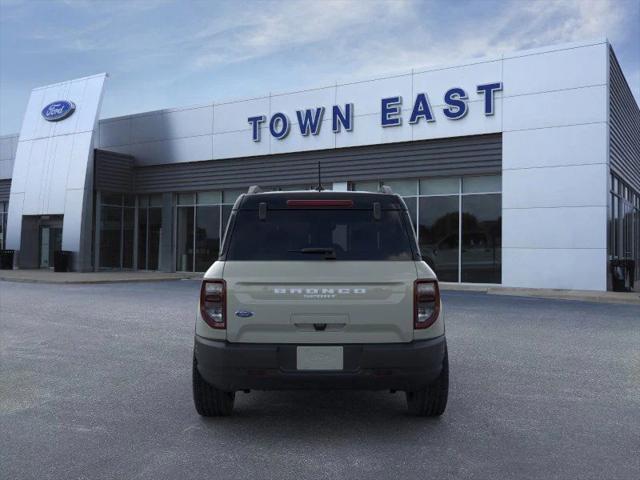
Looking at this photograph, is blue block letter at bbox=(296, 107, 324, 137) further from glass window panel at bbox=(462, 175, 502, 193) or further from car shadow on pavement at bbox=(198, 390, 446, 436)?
car shadow on pavement at bbox=(198, 390, 446, 436)

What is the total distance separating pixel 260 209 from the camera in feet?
15.0

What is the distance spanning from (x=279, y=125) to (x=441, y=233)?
7595mm

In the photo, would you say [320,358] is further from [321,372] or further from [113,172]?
[113,172]

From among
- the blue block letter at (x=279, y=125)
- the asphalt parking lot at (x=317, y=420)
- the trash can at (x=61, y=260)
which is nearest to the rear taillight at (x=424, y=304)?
the asphalt parking lot at (x=317, y=420)

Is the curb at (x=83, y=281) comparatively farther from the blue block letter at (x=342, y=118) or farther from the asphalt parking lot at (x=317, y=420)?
the asphalt parking lot at (x=317, y=420)

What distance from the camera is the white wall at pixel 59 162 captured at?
2467 centimetres

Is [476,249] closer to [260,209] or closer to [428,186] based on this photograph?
[428,186]

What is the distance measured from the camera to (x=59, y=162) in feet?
83.9

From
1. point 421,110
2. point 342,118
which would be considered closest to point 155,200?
point 342,118

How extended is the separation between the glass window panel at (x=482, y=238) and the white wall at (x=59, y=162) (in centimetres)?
1576

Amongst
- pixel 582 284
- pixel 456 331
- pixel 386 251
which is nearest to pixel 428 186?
pixel 582 284

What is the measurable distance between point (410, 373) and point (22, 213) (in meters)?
27.1

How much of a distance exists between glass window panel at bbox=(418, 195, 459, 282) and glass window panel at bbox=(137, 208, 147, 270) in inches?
537

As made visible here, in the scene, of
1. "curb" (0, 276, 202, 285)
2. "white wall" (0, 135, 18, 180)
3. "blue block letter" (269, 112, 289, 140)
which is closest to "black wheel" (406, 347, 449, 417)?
"curb" (0, 276, 202, 285)
